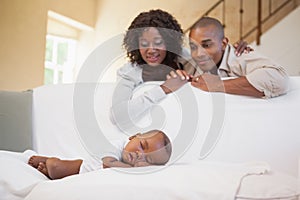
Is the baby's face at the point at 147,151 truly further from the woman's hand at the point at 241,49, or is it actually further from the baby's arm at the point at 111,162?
the woman's hand at the point at 241,49

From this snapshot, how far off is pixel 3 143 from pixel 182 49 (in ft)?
2.99

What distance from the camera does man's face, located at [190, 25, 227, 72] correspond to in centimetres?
176

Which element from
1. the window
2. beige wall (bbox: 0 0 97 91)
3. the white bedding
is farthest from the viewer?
the window

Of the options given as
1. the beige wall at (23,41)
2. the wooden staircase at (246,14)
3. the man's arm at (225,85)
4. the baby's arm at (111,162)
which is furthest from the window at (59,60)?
the baby's arm at (111,162)

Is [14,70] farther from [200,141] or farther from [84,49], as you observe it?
[200,141]

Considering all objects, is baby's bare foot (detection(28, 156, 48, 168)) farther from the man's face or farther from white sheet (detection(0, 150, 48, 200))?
the man's face

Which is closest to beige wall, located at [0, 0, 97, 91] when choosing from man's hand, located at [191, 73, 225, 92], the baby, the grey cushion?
the grey cushion

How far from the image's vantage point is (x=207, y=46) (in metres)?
1.76

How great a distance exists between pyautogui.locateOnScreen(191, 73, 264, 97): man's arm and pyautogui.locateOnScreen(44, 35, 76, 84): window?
3.82m

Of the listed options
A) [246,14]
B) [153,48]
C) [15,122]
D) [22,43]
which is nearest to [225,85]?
[153,48]

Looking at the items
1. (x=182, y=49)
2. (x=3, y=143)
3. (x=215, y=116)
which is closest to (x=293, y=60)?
(x=182, y=49)

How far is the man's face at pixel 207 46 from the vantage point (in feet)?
5.78

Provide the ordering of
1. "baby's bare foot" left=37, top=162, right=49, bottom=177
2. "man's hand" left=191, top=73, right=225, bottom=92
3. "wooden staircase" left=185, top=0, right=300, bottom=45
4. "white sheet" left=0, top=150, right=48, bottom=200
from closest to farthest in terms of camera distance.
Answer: "white sheet" left=0, top=150, right=48, bottom=200 < "baby's bare foot" left=37, top=162, right=49, bottom=177 < "man's hand" left=191, top=73, right=225, bottom=92 < "wooden staircase" left=185, top=0, right=300, bottom=45

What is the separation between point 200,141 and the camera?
157cm
